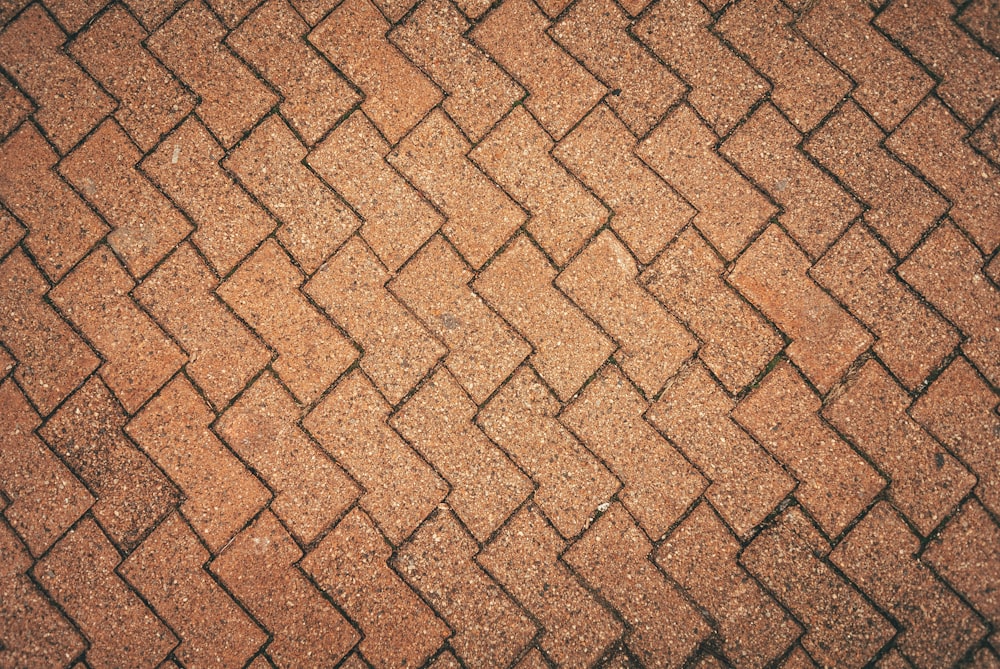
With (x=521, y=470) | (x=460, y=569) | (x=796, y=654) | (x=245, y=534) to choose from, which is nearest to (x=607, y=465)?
(x=521, y=470)

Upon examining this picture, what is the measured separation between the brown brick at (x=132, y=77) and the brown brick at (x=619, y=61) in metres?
1.56

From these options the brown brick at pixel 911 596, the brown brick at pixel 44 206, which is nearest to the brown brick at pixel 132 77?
the brown brick at pixel 44 206

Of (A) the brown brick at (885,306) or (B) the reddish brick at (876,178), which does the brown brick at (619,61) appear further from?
(A) the brown brick at (885,306)

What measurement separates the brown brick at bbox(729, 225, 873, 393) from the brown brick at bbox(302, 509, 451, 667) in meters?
1.69

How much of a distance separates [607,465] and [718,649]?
0.77m

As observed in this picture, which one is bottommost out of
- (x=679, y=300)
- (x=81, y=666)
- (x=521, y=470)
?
(x=81, y=666)

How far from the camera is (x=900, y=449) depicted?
7.75 ft

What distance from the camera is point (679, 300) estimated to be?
2422 mm

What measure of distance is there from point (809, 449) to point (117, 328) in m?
2.68

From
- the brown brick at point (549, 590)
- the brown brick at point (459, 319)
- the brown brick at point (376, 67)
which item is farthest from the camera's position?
the brown brick at point (376, 67)

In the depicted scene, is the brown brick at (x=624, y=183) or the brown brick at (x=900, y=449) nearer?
the brown brick at (x=900, y=449)

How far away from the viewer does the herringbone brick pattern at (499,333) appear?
7.59 ft

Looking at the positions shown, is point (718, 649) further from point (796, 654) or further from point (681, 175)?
point (681, 175)

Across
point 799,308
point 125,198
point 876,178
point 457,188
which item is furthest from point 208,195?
point 876,178
